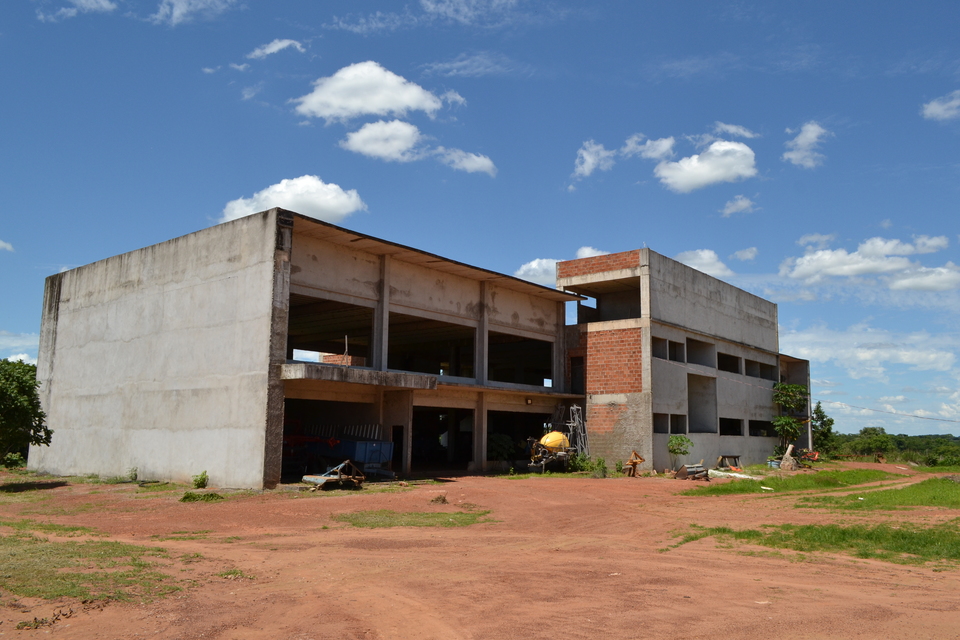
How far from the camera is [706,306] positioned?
36594 millimetres

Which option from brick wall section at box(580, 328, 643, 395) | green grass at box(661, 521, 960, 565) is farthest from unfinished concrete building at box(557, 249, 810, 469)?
green grass at box(661, 521, 960, 565)

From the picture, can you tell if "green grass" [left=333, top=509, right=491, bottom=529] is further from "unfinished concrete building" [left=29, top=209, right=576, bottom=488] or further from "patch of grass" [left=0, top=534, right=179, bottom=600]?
"unfinished concrete building" [left=29, top=209, right=576, bottom=488]

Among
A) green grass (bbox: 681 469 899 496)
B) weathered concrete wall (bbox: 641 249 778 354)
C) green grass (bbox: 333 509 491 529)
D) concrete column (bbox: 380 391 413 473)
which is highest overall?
weathered concrete wall (bbox: 641 249 778 354)

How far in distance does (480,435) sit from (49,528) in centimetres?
1775

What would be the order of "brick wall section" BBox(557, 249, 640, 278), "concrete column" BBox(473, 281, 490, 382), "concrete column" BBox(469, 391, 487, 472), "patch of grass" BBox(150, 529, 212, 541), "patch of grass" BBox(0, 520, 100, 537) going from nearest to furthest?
"patch of grass" BBox(150, 529, 212, 541), "patch of grass" BBox(0, 520, 100, 537), "concrete column" BBox(473, 281, 490, 382), "concrete column" BBox(469, 391, 487, 472), "brick wall section" BBox(557, 249, 640, 278)

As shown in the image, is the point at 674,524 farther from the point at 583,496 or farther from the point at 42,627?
the point at 42,627

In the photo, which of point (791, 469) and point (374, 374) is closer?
point (374, 374)

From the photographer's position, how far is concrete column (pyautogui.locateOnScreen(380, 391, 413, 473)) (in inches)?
1006

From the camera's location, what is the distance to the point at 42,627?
23.4ft

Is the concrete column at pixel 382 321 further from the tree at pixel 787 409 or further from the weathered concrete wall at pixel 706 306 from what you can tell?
the tree at pixel 787 409

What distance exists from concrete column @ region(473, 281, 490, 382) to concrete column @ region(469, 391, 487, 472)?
2.75 ft

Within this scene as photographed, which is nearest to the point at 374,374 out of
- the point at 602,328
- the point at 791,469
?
the point at 602,328

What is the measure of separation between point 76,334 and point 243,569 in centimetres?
2281

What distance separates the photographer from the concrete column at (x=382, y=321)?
25.2 m
